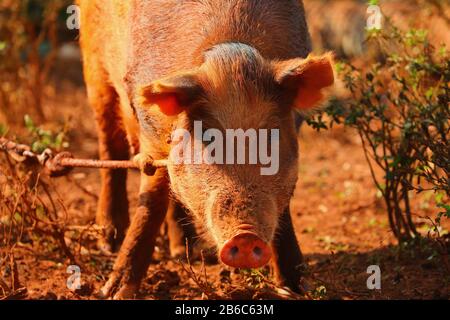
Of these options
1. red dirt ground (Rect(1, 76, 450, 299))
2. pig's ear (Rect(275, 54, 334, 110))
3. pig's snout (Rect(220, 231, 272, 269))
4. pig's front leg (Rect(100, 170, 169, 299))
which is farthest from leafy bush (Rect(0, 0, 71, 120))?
pig's snout (Rect(220, 231, 272, 269))

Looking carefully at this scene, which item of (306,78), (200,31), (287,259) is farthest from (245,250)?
(287,259)

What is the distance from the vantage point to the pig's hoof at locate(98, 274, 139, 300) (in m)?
5.62

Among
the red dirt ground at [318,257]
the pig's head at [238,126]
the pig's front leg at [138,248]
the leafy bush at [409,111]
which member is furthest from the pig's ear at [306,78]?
the pig's front leg at [138,248]

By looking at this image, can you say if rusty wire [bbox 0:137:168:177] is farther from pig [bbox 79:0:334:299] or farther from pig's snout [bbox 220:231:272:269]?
pig's snout [bbox 220:231:272:269]

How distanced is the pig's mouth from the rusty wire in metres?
0.91

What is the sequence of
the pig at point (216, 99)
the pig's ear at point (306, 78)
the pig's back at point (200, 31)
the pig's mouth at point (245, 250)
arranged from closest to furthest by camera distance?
the pig's mouth at point (245, 250), the pig at point (216, 99), the pig's ear at point (306, 78), the pig's back at point (200, 31)

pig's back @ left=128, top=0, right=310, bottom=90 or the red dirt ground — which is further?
→ the red dirt ground

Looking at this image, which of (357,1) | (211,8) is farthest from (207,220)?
(357,1)

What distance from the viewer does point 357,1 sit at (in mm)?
12023

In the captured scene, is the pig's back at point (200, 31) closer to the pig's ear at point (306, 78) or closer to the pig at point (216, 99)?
the pig at point (216, 99)

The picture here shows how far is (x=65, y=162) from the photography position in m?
5.64

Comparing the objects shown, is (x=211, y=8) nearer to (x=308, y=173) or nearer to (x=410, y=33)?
(x=410, y=33)

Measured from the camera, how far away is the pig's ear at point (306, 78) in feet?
15.3
